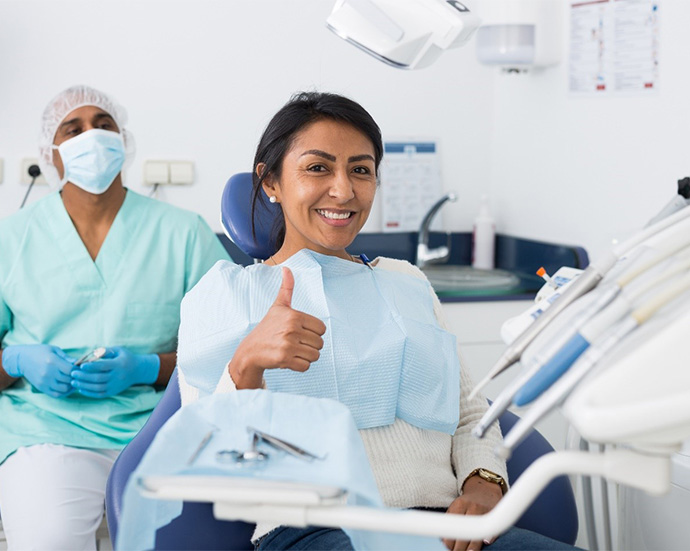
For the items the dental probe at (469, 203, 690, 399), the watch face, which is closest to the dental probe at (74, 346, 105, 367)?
the watch face

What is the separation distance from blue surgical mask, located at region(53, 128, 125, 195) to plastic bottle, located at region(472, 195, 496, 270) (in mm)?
1243

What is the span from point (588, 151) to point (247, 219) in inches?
46.1

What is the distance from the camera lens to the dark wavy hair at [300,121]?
59.5 inches

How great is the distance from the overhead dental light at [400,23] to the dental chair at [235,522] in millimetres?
468

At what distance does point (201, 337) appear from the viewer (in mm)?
1357

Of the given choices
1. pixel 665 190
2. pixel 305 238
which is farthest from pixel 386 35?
pixel 665 190

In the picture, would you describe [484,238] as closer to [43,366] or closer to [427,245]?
[427,245]

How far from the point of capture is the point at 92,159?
78.5 inches

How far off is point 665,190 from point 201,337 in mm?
1310

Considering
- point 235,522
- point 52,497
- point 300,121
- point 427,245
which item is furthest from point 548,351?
point 427,245

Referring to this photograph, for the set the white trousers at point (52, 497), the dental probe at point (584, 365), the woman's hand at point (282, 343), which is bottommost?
the white trousers at point (52, 497)

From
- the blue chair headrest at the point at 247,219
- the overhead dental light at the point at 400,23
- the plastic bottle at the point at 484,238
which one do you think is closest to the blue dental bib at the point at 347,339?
the blue chair headrest at the point at 247,219

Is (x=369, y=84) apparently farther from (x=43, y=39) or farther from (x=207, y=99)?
(x=43, y=39)

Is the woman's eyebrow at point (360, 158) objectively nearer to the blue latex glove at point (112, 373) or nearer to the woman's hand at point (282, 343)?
the woman's hand at point (282, 343)
